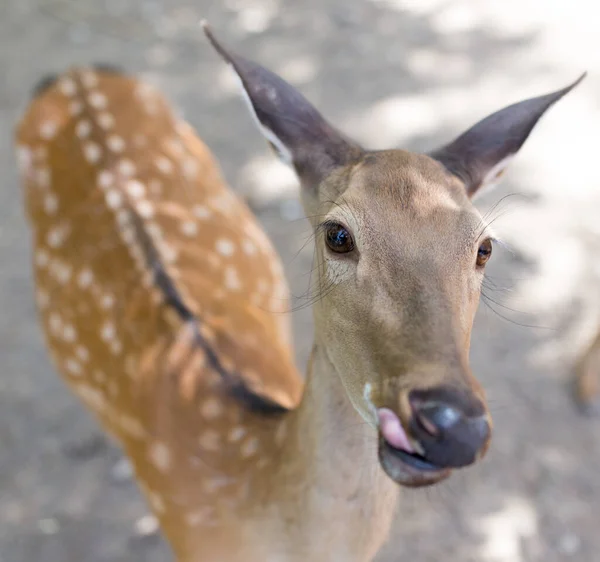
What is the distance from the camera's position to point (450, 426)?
1.06 metres

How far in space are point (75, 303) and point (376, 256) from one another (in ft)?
4.97

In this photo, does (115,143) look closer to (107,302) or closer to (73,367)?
(107,302)

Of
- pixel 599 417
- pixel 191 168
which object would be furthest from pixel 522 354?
pixel 191 168

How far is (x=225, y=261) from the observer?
2.58m

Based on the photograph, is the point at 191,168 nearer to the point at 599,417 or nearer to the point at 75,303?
the point at 75,303

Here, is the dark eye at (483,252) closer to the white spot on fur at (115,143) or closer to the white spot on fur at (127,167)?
the white spot on fur at (127,167)

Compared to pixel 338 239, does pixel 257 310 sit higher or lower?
lower

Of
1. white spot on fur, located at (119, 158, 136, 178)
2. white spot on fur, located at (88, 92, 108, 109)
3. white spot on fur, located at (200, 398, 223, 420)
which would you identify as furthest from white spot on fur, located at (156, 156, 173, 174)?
white spot on fur, located at (200, 398, 223, 420)

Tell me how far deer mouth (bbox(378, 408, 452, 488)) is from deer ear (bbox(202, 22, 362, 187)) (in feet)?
2.27

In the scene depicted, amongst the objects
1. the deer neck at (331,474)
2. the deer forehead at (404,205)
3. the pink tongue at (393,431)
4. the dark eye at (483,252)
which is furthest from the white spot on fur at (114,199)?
the pink tongue at (393,431)

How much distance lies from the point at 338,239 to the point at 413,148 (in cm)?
296

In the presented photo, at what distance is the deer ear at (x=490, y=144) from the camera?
5.50ft

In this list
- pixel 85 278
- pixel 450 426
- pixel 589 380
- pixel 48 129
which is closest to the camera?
pixel 450 426

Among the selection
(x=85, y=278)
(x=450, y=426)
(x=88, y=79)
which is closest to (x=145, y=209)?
(x=85, y=278)
